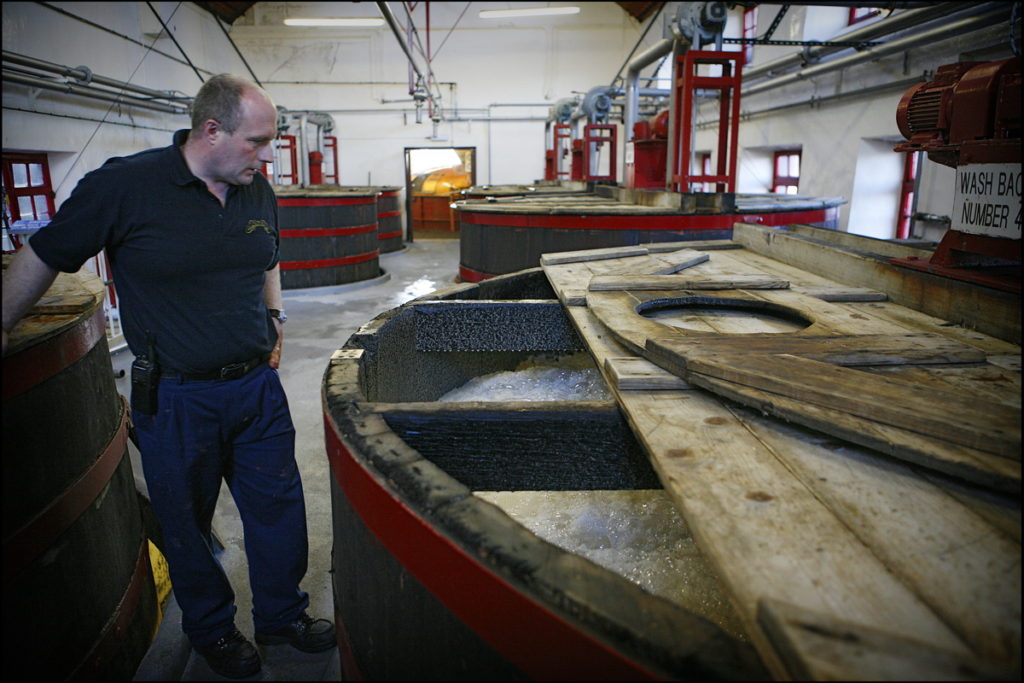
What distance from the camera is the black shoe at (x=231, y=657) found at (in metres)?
2.10

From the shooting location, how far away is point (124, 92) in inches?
464

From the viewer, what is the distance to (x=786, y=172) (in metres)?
13.4

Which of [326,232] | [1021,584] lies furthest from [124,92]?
[1021,584]

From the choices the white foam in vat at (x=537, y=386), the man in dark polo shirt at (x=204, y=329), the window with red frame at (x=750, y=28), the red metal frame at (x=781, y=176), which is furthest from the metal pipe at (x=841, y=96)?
the man in dark polo shirt at (x=204, y=329)

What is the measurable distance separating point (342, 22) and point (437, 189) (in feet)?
→ 15.6

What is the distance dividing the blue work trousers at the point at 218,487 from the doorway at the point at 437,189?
16412 millimetres

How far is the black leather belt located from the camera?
1969 mm

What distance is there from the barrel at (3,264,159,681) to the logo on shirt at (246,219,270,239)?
0.53 m

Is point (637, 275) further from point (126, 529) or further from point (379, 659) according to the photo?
point (126, 529)

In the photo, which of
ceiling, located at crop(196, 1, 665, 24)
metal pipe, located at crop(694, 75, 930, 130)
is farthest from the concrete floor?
ceiling, located at crop(196, 1, 665, 24)

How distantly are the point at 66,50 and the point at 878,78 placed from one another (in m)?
12.0

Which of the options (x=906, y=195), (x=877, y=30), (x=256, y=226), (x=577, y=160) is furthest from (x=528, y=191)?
(x=256, y=226)

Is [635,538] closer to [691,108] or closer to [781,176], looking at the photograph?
[691,108]

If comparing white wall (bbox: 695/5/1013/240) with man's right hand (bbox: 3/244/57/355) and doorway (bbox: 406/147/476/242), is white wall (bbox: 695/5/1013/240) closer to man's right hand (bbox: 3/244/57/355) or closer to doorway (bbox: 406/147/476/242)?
man's right hand (bbox: 3/244/57/355)
